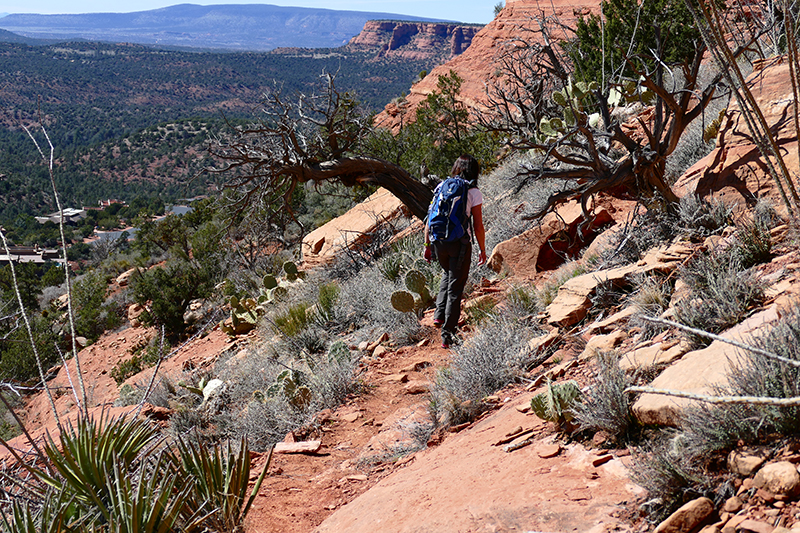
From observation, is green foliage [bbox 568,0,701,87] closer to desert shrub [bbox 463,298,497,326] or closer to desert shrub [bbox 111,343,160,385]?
desert shrub [bbox 463,298,497,326]

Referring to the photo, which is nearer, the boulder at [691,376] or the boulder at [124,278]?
the boulder at [691,376]

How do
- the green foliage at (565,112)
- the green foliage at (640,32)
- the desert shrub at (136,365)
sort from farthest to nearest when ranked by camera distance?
the green foliage at (640,32), the desert shrub at (136,365), the green foliage at (565,112)

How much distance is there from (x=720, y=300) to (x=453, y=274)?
2.44 metres

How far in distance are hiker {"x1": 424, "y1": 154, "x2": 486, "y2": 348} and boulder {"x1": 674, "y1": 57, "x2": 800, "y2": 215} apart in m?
1.92

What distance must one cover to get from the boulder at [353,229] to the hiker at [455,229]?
4365 millimetres

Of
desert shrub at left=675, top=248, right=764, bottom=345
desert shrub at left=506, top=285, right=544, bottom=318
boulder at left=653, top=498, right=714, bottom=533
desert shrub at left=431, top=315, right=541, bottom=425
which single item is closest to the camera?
boulder at left=653, top=498, right=714, bottom=533

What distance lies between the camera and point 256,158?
8375 mm

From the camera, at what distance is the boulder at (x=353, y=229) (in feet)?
32.4

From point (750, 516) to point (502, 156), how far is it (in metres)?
11.8

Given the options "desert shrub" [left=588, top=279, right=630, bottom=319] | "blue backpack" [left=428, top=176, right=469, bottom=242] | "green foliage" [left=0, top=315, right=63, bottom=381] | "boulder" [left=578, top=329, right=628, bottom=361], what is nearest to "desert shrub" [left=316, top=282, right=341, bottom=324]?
"blue backpack" [left=428, top=176, right=469, bottom=242]

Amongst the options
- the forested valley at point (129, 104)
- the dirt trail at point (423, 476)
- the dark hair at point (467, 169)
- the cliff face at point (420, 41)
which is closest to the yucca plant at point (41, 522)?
the dirt trail at point (423, 476)

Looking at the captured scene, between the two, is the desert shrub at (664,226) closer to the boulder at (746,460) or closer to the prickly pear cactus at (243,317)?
the boulder at (746,460)

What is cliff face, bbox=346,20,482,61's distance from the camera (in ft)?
411

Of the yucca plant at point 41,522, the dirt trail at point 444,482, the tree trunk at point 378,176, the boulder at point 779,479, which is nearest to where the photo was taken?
the boulder at point 779,479
